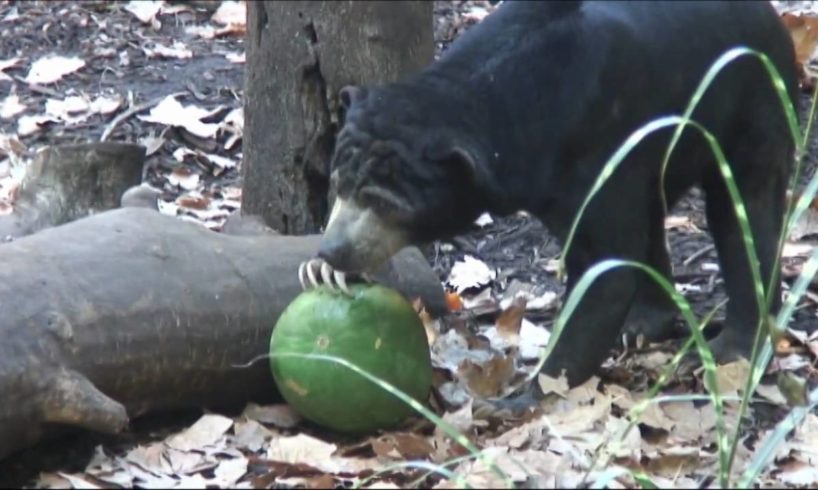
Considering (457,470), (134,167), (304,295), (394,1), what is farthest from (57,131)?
(457,470)

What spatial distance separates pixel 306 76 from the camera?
4992 mm

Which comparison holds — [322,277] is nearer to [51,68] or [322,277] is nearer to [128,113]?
[128,113]

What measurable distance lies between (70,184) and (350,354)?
1576 mm

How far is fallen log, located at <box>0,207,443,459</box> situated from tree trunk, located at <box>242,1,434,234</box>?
519 millimetres

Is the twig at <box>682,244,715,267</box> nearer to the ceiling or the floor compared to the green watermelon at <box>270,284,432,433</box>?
nearer to the floor

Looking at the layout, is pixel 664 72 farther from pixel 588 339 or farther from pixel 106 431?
pixel 106 431

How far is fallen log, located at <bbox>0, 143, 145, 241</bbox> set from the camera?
5027 mm

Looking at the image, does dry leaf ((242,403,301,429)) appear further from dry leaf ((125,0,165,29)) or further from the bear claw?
dry leaf ((125,0,165,29))

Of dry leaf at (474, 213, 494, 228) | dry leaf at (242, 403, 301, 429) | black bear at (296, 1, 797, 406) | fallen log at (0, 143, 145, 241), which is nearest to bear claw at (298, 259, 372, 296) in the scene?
black bear at (296, 1, 797, 406)

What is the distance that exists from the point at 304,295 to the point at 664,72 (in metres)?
1.23

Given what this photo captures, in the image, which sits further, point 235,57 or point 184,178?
point 235,57

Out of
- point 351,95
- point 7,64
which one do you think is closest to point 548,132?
point 351,95

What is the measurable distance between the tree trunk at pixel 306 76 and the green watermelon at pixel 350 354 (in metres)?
0.98

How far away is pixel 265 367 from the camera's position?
4.39m
